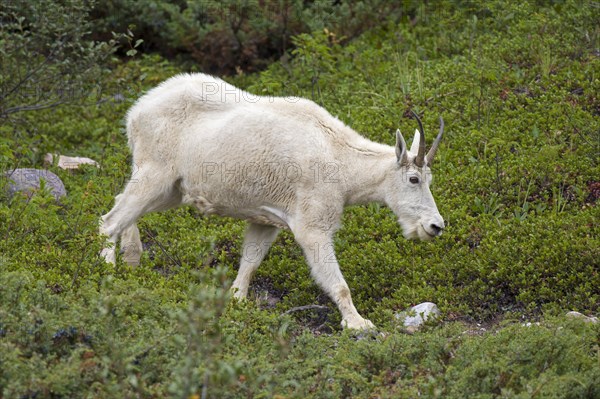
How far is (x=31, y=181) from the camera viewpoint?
10836 mm

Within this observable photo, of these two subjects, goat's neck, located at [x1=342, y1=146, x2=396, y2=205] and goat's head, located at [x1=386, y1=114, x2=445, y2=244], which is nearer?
goat's head, located at [x1=386, y1=114, x2=445, y2=244]

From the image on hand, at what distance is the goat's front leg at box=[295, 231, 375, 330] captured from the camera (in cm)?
820

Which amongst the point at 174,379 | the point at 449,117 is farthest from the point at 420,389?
the point at 449,117

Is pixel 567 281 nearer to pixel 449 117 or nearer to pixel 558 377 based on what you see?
pixel 558 377

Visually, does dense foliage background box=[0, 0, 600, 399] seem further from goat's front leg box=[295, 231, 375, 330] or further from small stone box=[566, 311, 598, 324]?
goat's front leg box=[295, 231, 375, 330]

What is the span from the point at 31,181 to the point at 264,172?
12.1 ft

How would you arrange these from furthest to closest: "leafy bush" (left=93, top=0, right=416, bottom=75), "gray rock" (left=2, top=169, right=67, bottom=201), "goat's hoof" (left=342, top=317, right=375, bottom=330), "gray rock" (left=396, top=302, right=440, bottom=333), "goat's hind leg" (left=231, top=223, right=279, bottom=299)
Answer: "leafy bush" (left=93, top=0, right=416, bottom=75)
"gray rock" (left=2, top=169, right=67, bottom=201)
"goat's hind leg" (left=231, top=223, right=279, bottom=299)
"goat's hoof" (left=342, top=317, right=375, bottom=330)
"gray rock" (left=396, top=302, right=440, bottom=333)

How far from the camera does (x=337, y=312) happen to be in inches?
333

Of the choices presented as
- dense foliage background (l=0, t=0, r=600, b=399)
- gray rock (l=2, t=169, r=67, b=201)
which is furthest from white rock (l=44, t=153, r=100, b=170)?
gray rock (l=2, t=169, r=67, b=201)

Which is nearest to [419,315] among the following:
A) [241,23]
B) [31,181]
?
[31,181]

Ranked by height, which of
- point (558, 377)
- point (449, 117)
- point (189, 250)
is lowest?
point (189, 250)

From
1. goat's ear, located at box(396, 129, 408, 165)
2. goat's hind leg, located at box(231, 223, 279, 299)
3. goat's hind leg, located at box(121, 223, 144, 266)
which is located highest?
goat's ear, located at box(396, 129, 408, 165)

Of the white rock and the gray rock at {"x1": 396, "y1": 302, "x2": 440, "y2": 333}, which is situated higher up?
the gray rock at {"x1": 396, "y1": 302, "x2": 440, "y2": 333}

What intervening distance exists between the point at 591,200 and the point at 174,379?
20.0ft
